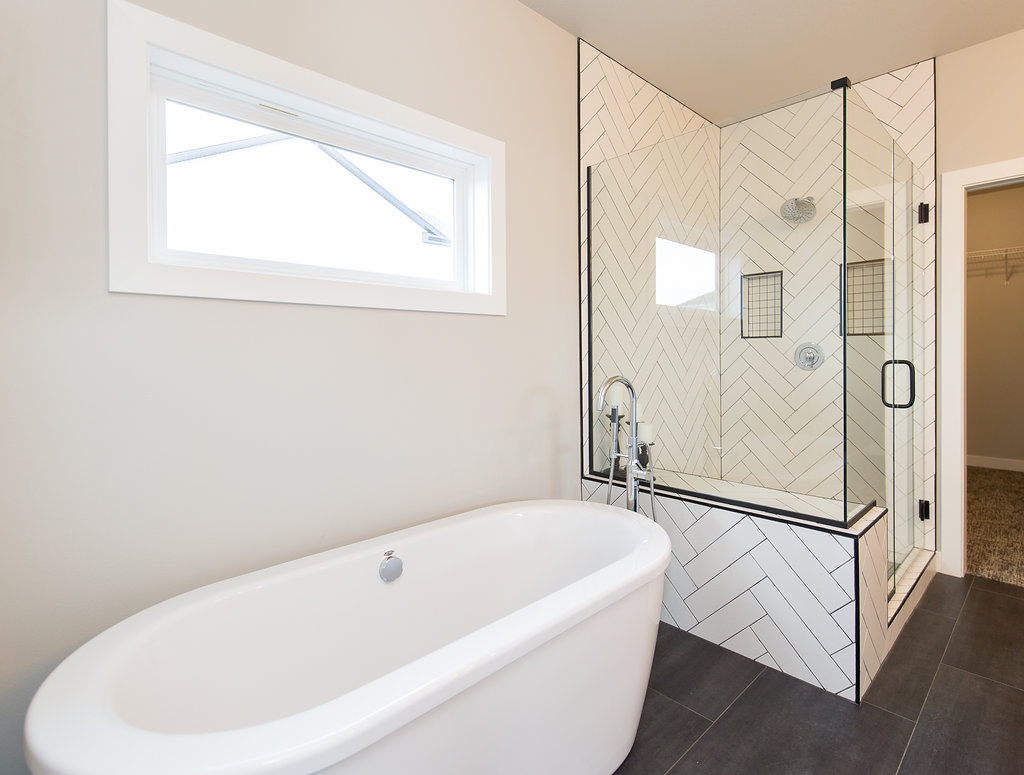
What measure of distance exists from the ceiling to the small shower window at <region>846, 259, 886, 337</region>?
2.73ft

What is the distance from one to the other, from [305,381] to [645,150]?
2002 mm

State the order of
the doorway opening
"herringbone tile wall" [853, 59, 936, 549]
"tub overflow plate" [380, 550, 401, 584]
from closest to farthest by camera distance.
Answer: "tub overflow plate" [380, 550, 401, 584] → "herringbone tile wall" [853, 59, 936, 549] → the doorway opening

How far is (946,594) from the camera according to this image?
2.39m

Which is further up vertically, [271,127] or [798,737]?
[271,127]

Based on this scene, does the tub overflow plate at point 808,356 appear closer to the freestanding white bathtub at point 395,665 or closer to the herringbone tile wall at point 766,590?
the herringbone tile wall at point 766,590

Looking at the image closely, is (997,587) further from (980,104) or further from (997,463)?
(997,463)

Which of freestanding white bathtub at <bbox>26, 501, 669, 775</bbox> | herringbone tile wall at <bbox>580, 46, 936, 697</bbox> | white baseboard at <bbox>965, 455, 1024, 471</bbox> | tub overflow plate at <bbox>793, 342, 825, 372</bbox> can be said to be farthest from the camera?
white baseboard at <bbox>965, 455, 1024, 471</bbox>

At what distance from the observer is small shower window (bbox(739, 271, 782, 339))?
239 cm

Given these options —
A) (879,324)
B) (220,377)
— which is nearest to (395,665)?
(220,377)

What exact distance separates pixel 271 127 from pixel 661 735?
228cm

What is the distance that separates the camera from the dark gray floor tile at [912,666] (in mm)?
1662

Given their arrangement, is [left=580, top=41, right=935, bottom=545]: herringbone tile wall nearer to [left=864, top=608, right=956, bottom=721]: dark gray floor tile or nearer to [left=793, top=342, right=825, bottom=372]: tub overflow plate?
[left=793, top=342, right=825, bottom=372]: tub overflow plate

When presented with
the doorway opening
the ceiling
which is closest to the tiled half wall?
the ceiling

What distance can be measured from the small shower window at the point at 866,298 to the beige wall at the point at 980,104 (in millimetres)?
924
